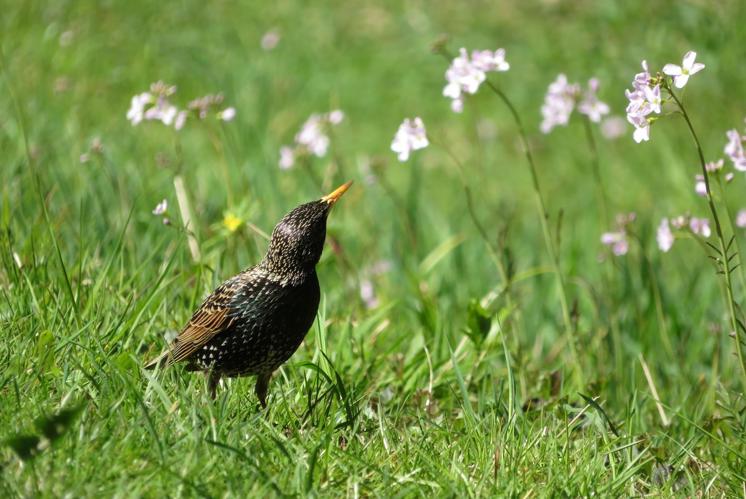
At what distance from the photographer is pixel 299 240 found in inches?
147

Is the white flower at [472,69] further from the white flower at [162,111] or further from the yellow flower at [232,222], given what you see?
the white flower at [162,111]

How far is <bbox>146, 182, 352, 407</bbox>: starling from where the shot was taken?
11.8 feet

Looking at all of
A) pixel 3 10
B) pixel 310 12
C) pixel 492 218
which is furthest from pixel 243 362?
pixel 310 12

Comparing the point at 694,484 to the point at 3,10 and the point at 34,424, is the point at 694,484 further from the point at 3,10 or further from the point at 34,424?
the point at 3,10

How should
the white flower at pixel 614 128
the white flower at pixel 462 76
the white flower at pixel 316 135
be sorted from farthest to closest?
the white flower at pixel 614 128
the white flower at pixel 316 135
the white flower at pixel 462 76

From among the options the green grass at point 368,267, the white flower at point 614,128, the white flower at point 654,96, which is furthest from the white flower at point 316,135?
the white flower at point 614,128

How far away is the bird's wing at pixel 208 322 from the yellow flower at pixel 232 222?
648mm

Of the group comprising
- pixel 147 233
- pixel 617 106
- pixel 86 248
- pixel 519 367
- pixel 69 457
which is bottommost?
pixel 617 106

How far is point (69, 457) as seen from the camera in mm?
2920

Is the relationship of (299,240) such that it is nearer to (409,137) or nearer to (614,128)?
(409,137)

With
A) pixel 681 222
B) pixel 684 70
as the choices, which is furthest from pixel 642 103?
pixel 681 222

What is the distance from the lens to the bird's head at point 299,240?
3719 millimetres

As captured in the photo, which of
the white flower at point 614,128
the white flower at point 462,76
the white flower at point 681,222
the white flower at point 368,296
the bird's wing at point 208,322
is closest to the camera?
the bird's wing at point 208,322

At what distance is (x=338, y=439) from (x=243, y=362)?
42 cm
